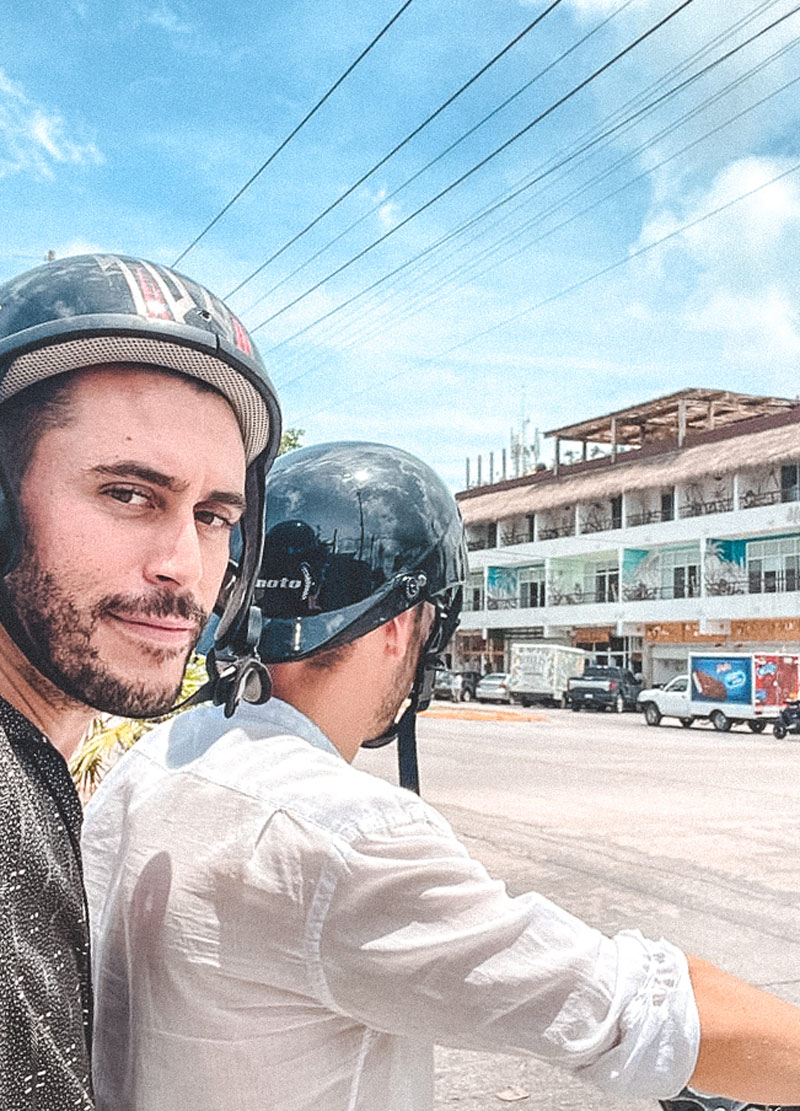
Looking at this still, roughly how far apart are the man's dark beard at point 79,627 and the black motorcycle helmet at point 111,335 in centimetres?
1

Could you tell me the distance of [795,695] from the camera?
99.1ft

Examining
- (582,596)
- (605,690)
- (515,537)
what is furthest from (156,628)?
(515,537)

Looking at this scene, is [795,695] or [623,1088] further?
[795,695]

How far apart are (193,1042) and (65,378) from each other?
780mm

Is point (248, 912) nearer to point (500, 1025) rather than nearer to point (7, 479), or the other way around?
point (500, 1025)

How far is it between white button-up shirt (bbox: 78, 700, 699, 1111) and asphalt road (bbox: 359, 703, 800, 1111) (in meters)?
2.99

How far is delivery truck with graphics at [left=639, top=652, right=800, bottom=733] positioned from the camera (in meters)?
30.0

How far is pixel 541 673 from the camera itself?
139 ft

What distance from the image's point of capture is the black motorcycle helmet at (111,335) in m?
1.22

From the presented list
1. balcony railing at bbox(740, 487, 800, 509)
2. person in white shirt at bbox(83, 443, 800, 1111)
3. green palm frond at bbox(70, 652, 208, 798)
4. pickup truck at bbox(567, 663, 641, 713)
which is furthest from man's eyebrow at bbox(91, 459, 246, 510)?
balcony railing at bbox(740, 487, 800, 509)

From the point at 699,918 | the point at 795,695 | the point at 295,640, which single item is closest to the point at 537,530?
the point at 795,695

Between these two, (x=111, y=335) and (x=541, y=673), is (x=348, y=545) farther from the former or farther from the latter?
(x=541, y=673)

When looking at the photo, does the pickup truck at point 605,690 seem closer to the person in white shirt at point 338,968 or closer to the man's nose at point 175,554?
the person in white shirt at point 338,968

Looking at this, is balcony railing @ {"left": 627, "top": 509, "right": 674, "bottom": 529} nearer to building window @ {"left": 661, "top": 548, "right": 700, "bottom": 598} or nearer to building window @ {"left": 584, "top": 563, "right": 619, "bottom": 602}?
building window @ {"left": 661, "top": 548, "right": 700, "bottom": 598}
